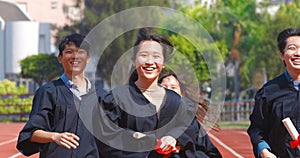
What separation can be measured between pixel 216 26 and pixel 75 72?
125ft

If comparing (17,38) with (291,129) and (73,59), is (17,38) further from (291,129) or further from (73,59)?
(291,129)

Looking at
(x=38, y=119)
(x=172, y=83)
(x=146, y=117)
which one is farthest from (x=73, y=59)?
(x=146, y=117)

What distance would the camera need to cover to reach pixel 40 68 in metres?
43.4

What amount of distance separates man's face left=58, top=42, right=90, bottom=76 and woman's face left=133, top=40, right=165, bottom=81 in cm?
83

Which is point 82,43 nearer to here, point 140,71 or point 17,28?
point 140,71

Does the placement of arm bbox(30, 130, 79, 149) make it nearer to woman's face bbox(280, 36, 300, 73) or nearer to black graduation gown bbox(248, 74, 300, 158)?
black graduation gown bbox(248, 74, 300, 158)

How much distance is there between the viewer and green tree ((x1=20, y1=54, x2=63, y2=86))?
4322cm

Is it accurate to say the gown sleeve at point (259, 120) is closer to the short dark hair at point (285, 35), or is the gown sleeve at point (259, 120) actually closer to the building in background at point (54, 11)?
the short dark hair at point (285, 35)

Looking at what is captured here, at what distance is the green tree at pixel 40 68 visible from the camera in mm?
43219

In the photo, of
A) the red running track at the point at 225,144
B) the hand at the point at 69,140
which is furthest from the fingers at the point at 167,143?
the red running track at the point at 225,144

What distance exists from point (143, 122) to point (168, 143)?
0.19 m

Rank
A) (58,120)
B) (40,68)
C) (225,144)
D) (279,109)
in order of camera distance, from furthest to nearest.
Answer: (40,68)
(225,144)
(58,120)
(279,109)

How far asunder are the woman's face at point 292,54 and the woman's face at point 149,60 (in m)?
0.79

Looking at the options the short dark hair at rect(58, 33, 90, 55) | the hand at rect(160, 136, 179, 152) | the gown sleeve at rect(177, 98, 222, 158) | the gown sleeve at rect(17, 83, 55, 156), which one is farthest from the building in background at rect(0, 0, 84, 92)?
the hand at rect(160, 136, 179, 152)
